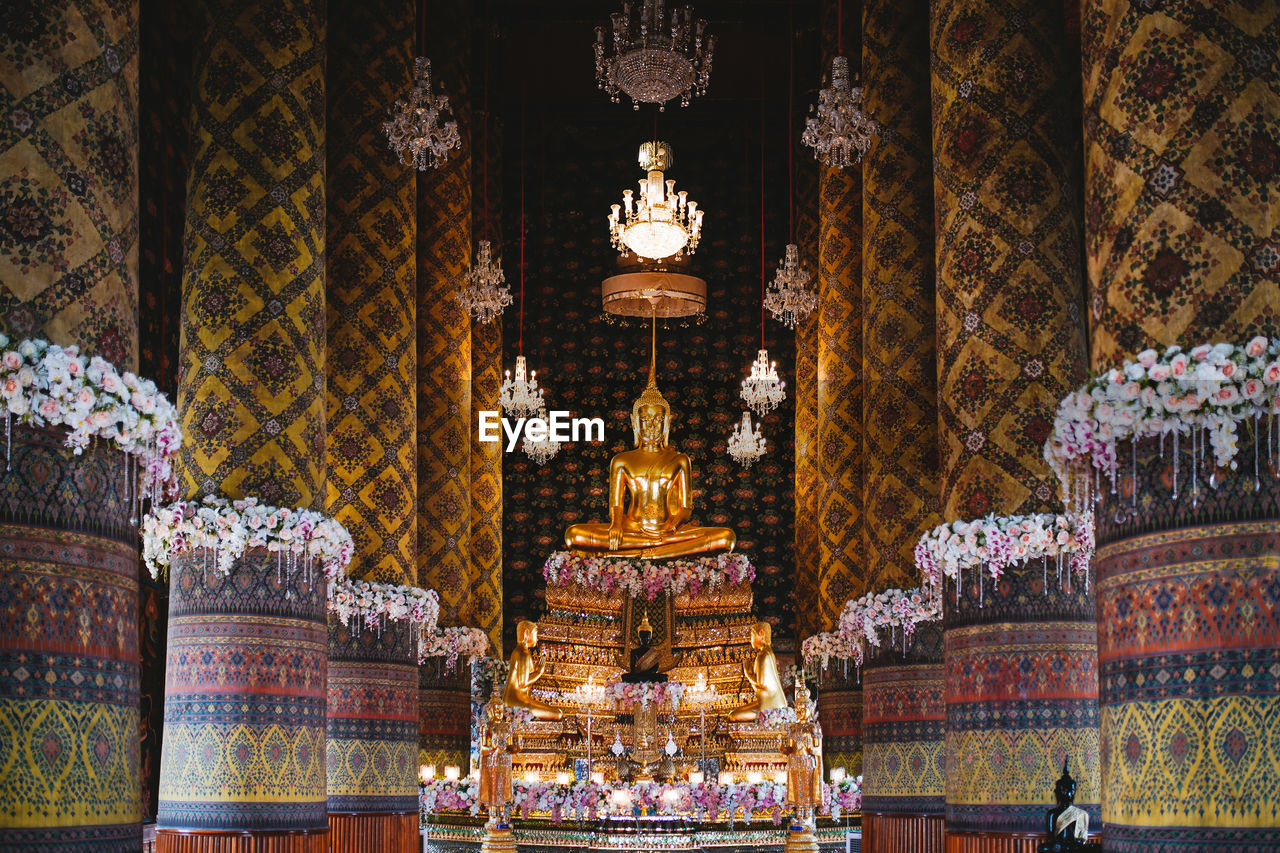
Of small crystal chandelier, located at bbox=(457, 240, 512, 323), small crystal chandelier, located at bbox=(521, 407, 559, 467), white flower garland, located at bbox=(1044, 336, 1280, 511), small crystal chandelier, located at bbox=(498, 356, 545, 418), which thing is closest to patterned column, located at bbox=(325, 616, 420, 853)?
small crystal chandelier, located at bbox=(457, 240, 512, 323)

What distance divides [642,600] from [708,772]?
3.04 metres

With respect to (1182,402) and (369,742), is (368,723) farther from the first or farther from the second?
(1182,402)

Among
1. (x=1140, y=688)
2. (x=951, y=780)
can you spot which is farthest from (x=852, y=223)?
(x=1140, y=688)

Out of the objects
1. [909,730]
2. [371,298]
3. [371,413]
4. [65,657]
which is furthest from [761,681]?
[65,657]

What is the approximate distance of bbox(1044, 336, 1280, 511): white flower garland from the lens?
5.92 metres

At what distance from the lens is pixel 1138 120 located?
21.9 feet

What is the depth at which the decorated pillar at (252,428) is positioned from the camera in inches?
366

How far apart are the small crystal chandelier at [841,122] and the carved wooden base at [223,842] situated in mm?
6964

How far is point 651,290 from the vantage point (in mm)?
18453

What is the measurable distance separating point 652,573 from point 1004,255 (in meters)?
11.0

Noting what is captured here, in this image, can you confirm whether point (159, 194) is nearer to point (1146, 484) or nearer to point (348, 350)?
point (348, 350)

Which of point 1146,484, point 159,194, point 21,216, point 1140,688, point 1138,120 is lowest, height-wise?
point 1140,688

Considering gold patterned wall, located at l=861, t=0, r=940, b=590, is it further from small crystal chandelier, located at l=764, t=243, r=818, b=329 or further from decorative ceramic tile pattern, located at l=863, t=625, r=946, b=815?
small crystal chandelier, located at l=764, t=243, r=818, b=329

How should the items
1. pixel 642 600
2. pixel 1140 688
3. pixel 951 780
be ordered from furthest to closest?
pixel 642 600, pixel 951 780, pixel 1140 688
